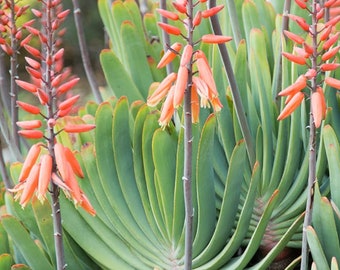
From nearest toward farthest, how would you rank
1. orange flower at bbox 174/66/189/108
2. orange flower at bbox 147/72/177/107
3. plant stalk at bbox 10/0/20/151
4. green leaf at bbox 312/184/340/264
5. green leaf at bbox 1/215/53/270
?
orange flower at bbox 174/66/189/108 → orange flower at bbox 147/72/177/107 → green leaf at bbox 312/184/340/264 → green leaf at bbox 1/215/53/270 → plant stalk at bbox 10/0/20/151

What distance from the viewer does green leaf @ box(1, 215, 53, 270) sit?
182 cm

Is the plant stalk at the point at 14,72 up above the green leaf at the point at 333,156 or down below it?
above

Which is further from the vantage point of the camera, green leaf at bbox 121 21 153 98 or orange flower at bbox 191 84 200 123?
green leaf at bbox 121 21 153 98

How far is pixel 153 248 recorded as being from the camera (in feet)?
6.58

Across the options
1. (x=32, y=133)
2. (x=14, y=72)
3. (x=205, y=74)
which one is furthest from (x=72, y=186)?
(x=14, y=72)

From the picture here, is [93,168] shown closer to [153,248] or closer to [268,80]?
[153,248]

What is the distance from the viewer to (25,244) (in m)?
1.87

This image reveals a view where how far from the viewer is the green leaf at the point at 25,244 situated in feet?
5.98

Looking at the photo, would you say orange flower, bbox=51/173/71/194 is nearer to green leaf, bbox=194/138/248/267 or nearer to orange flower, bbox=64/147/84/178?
orange flower, bbox=64/147/84/178

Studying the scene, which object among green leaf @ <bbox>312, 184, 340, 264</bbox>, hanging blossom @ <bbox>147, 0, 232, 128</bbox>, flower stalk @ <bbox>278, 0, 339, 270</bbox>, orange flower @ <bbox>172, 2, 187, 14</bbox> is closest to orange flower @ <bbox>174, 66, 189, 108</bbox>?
hanging blossom @ <bbox>147, 0, 232, 128</bbox>

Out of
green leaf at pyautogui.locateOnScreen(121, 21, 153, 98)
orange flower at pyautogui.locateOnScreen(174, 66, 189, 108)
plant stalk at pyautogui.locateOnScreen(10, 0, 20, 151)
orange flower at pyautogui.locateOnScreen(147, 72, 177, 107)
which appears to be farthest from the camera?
green leaf at pyautogui.locateOnScreen(121, 21, 153, 98)

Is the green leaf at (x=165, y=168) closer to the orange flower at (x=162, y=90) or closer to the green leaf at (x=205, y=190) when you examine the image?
the green leaf at (x=205, y=190)

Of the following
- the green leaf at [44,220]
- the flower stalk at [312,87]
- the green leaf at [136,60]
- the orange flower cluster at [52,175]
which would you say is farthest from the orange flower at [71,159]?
the green leaf at [136,60]

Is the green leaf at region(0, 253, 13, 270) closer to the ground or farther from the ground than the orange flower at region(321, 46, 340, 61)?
closer to the ground
